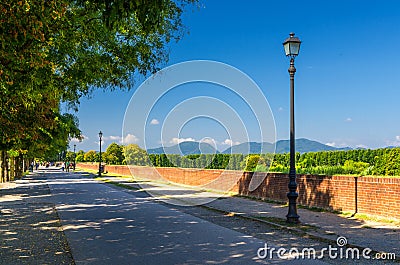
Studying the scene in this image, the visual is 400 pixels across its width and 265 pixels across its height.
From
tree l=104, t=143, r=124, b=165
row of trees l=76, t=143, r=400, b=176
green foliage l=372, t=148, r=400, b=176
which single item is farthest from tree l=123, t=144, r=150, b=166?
green foliage l=372, t=148, r=400, b=176

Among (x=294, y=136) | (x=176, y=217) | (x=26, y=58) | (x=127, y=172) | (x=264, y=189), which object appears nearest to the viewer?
(x=26, y=58)

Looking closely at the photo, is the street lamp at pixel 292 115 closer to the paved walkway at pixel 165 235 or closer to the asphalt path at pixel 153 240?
the paved walkway at pixel 165 235

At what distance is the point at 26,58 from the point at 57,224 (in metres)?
6.22

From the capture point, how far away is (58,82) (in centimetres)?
1061

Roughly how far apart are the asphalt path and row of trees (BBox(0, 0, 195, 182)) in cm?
339

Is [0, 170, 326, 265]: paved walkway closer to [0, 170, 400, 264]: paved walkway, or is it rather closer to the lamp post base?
[0, 170, 400, 264]: paved walkway

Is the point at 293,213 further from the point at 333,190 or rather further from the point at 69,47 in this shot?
the point at 69,47

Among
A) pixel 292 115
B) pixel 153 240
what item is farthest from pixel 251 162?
pixel 153 240

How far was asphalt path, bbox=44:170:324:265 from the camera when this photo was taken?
7.72m

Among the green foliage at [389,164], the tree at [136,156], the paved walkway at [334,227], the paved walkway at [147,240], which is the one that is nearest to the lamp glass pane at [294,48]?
the paved walkway at [334,227]

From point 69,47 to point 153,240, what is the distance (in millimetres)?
4687

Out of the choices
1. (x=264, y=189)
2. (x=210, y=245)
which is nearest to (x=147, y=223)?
(x=210, y=245)

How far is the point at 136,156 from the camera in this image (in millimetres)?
64125

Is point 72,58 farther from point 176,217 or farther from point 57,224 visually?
point 176,217
